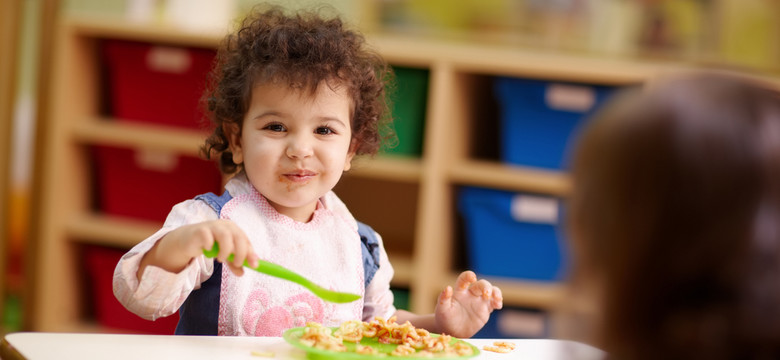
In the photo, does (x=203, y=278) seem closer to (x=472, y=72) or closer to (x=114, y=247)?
(x=472, y=72)

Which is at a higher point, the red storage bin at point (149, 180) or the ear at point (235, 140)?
the ear at point (235, 140)

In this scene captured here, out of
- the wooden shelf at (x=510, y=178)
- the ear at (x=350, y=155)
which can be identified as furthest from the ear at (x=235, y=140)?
the wooden shelf at (x=510, y=178)

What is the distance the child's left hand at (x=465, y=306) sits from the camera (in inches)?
41.3

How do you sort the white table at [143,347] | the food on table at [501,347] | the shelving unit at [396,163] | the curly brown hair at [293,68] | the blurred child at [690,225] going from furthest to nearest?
1. the shelving unit at [396,163]
2. the curly brown hair at [293,68]
3. the food on table at [501,347]
4. the white table at [143,347]
5. the blurred child at [690,225]

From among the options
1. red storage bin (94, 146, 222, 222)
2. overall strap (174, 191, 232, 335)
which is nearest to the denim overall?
overall strap (174, 191, 232, 335)

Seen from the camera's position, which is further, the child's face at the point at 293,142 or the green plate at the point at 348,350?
the child's face at the point at 293,142

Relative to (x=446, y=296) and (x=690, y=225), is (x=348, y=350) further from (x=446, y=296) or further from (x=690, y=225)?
(x=690, y=225)

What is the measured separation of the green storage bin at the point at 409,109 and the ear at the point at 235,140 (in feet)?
3.57

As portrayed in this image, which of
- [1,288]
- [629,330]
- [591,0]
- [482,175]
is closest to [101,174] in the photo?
[1,288]

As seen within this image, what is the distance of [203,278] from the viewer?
1.01 m

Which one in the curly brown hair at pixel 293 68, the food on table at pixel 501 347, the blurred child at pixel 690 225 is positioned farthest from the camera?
the curly brown hair at pixel 293 68

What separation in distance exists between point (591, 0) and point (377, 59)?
1.50 m

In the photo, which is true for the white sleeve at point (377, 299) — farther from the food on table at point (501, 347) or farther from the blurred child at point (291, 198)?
the food on table at point (501, 347)

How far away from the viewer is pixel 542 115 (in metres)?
2.23
